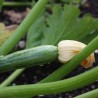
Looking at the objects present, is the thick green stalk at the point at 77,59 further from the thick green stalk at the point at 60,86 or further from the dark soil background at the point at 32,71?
the dark soil background at the point at 32,71

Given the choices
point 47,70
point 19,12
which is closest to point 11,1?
point 19,12

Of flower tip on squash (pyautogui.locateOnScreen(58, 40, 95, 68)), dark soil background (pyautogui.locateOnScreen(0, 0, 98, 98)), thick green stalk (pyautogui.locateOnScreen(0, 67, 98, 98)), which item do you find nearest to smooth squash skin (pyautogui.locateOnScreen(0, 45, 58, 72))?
flower tip on squash (pyautogui.locateOnScreen(58, 40, 95, 68))

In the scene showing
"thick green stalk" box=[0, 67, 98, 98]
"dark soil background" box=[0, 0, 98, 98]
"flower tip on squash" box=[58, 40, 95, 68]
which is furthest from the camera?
"dark soil background" box=[0, 0, 98, 98]

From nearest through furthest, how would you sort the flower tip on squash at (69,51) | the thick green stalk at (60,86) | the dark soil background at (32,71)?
the thick green stalk at (60,86)
the flower tip on squash at (69,51)
the dark soil background at (32,71)

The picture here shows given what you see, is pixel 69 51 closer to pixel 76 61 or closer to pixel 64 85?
pixel 76 61

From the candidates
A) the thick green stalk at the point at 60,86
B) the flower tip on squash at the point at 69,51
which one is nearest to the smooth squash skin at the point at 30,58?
the flower tip on squash at the point at 69,51

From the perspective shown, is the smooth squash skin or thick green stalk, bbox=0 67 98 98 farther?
the smooth squash skin

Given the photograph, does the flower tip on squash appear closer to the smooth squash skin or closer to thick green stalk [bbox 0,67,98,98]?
the smooth squash skin

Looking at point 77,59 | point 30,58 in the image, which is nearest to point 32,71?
point 30,58

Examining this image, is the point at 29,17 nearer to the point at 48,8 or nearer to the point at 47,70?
the point at 47,70
